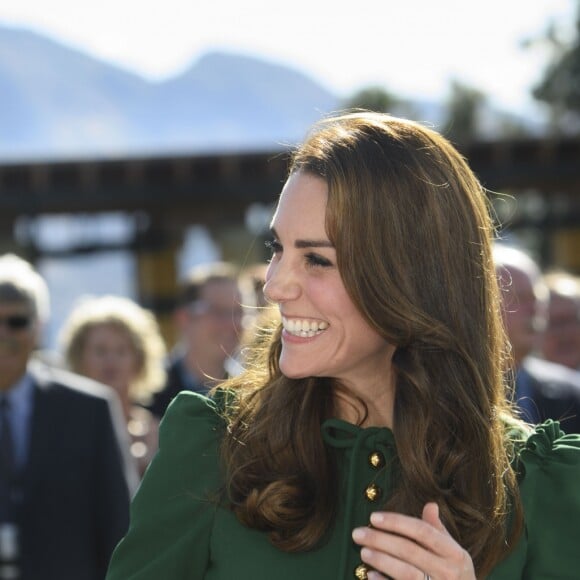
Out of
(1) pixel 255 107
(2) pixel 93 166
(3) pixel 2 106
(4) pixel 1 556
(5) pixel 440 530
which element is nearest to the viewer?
(5) pixel 440 530

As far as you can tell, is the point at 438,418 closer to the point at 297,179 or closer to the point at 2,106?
the point at 297,179

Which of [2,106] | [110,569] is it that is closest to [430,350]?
[110,569]

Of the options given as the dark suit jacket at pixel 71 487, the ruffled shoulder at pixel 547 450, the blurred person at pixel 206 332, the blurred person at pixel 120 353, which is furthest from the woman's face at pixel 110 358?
the ruffled shoulder at pixel 547 450

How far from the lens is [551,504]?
7.50ft

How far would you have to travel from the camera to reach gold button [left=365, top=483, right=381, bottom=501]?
7.27 feet

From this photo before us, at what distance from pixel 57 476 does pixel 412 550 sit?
7.71 feet

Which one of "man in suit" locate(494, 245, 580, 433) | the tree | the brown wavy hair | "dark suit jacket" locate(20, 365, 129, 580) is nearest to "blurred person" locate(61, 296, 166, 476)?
"dark suit jacket" locate(20, 365, 129, 580)

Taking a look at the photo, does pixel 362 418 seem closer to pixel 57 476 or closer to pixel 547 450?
pixel 547 450

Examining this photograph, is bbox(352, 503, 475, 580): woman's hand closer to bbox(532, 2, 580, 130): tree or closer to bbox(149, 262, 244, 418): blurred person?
bbox(149, 262, 244, 418): blurred person

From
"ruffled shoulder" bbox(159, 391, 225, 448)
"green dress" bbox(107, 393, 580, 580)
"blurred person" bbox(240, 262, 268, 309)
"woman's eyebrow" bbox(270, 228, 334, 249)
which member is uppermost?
"woman's eyebrow" bbox(270, 228, 334, 249)

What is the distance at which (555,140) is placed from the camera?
19.3m

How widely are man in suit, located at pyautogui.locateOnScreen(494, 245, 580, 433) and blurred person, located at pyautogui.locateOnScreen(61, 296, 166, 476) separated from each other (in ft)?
5.99

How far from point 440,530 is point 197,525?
475 millimetres

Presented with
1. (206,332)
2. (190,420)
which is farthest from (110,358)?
(190,420)
